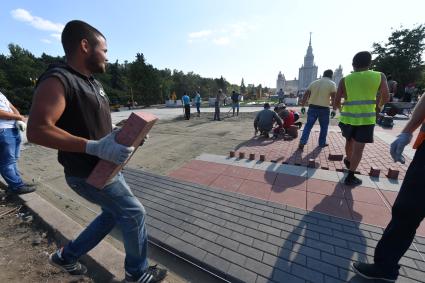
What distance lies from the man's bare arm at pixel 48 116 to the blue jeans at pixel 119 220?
1.33 ft

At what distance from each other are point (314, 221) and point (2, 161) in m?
4.37

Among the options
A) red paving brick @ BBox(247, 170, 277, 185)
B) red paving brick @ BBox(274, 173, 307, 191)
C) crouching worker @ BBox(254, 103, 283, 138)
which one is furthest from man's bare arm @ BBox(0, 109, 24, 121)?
crouching worker @ BBox(254, 103, 283, 138)

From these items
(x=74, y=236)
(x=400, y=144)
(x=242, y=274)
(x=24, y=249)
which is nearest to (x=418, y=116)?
(x=400, y=144)

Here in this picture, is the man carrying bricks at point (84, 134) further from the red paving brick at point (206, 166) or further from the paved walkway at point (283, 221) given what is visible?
the red paving brick at point (206, 166)

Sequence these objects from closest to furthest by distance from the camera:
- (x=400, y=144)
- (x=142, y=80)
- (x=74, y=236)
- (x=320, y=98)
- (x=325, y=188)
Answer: (x=400, y=144) → (x=74, y=236) → (x=325, y=188) → (x=320, y=98) → (x=142, y=80)

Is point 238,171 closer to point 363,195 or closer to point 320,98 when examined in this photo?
point 363,195

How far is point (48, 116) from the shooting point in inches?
50.6

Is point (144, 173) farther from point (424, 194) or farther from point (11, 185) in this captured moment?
point (424, 194)

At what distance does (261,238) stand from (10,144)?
3.71 m

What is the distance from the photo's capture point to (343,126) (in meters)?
3.88

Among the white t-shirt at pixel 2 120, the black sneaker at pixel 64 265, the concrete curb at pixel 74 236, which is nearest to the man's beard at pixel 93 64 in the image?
the black sneaker at pixel 64 265

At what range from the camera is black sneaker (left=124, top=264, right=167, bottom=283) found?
1800 millimetres

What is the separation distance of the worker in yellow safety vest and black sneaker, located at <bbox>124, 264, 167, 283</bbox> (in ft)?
5.51

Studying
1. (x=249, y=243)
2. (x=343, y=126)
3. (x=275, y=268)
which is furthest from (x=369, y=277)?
(x=343, y=126)
